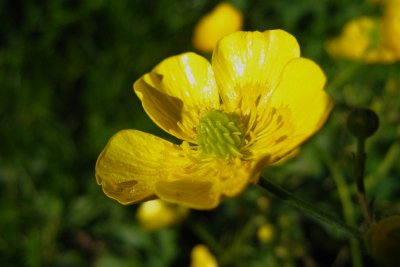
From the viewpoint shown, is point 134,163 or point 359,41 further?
point 359,41

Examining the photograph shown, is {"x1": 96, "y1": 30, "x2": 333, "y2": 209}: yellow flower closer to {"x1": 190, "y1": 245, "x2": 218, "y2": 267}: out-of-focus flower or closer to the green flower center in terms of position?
the green flower center

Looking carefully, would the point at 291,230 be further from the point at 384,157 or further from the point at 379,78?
the point at 379,78

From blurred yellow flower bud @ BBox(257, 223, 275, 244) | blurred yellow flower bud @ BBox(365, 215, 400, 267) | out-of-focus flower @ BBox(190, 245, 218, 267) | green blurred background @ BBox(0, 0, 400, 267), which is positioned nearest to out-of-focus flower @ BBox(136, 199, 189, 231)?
green blurred background @ BBox(0, 0, 400, 267)

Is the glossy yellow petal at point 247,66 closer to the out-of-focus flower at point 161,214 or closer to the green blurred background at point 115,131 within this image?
the green blurred background at point 115,131

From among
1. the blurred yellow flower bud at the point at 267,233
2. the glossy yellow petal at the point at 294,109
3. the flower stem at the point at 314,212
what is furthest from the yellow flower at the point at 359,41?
the flower stem at the point at 314,212

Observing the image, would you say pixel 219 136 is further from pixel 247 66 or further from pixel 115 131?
pixel 115 131

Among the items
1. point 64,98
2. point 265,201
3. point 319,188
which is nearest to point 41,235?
point 64,98

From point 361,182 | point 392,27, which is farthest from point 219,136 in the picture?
point 392,27

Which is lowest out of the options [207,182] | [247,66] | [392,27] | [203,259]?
[203,259]
